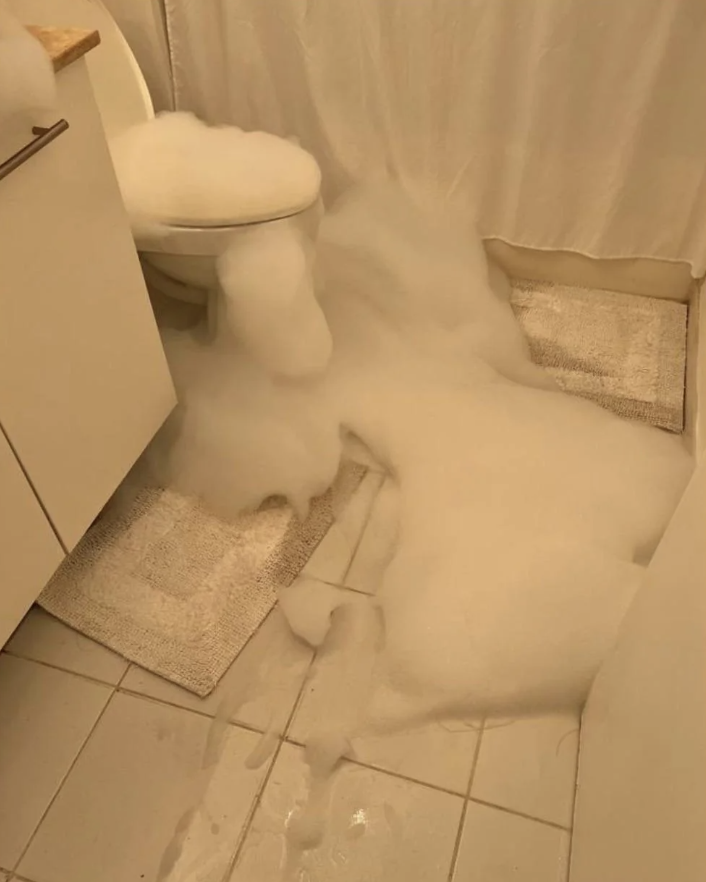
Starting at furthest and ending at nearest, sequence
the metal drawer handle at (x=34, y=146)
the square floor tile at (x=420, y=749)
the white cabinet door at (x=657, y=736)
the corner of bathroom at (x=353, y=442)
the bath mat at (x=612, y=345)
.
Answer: the bath mat at (x=612, y=345) < the square floor tile at (x=420, y=749) < the corner of bathroom at (x=353, y=442) < the metal drawer handle at (x=34, y=146) < the white cabinet door at (x=657, y=736)

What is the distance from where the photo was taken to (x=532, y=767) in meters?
1.13

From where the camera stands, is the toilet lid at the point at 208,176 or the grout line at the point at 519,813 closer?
the grout line at the point at 519,813

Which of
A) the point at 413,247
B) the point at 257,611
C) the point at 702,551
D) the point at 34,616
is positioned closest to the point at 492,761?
the point at 257,611

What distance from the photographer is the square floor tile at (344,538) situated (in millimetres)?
1356

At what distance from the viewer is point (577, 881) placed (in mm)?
952

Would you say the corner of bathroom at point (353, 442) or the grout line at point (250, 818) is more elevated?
the corner of bathroom at point (353, 442)

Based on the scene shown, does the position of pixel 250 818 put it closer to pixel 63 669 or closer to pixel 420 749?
pixel 420 749

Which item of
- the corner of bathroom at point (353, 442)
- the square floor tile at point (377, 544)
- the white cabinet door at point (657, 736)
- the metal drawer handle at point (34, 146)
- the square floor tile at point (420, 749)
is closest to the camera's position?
the white cabinet door at point (657, 736)

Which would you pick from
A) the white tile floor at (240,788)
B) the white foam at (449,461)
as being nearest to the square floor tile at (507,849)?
the white tile floor at (240,788)

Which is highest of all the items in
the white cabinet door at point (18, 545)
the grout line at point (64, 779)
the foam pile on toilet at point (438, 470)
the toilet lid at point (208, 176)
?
the toilet lid at point (208, 176)

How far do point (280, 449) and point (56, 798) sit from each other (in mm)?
685

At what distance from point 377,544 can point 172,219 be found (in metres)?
0.67

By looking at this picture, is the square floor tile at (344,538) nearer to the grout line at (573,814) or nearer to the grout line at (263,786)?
the grout line at (263,786)

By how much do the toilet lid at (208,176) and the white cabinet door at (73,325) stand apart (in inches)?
7.1
